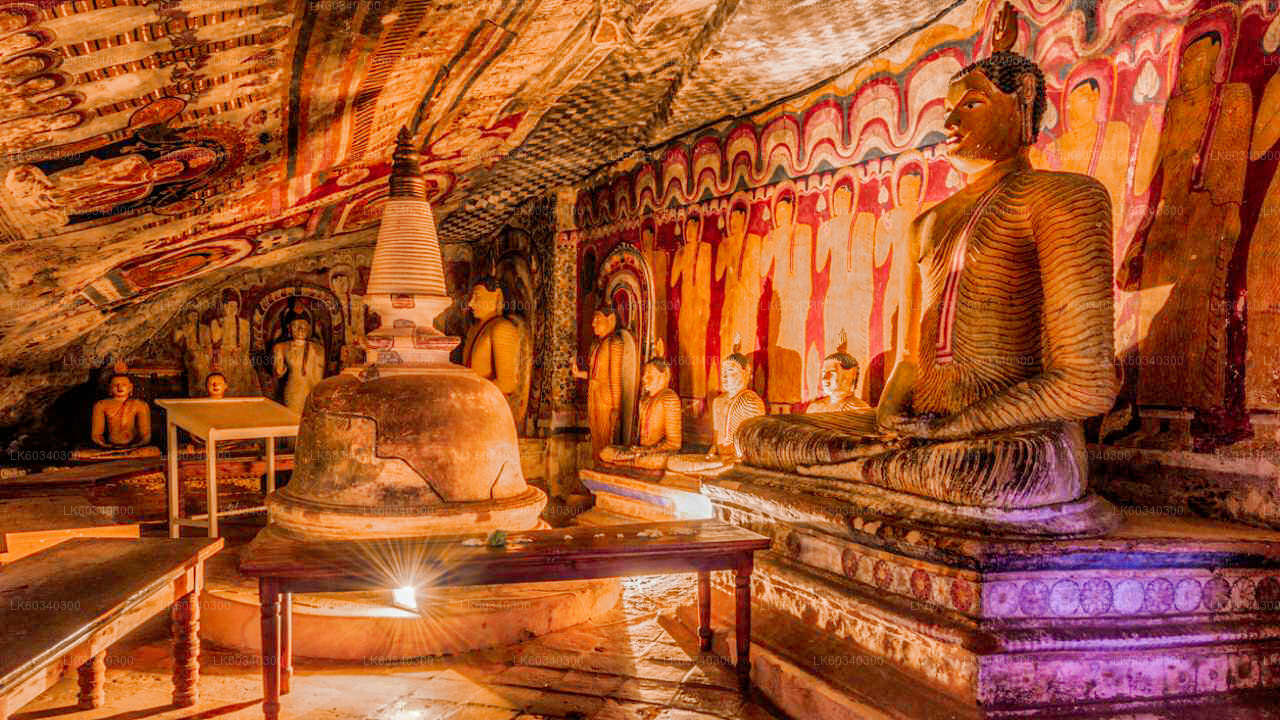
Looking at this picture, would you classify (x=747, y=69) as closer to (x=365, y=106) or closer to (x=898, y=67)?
(x=898, y=67)

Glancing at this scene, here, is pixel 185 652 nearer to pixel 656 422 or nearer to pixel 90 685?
pixel 90 685

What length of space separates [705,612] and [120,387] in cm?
838

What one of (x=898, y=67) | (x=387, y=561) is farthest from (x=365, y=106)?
(x=898, y=67)

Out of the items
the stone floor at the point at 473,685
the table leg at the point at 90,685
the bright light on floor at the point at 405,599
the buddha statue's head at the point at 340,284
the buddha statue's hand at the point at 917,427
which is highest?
the buddha statue's head at the point at 340,284

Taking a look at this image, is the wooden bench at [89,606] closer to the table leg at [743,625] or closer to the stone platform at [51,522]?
the stone platform at [51,522]

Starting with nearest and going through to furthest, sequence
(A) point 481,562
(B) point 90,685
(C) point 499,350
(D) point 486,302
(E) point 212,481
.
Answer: (A) point 481,562
(B) point 90,685
(E) point 212,481
(C) point 499,350
(D) point 486,302

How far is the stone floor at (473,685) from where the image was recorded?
10.9ft

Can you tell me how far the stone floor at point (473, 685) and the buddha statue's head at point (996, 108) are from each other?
109 inches

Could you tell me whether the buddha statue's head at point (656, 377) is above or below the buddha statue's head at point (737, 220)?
below

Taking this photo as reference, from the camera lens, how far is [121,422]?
30.2 ft

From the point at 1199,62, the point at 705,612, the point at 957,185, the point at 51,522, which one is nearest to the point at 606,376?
the point at 957,185

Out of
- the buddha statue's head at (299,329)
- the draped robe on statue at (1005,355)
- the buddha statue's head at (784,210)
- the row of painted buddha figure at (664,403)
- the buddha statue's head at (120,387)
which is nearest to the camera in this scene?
the draped robe on statue at (1005,355)

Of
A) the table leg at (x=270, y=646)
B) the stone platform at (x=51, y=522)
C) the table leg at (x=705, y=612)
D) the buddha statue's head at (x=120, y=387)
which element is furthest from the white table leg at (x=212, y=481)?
the buddha statue's head at (x=120, y=387)

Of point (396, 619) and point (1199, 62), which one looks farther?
point (396, 619)
